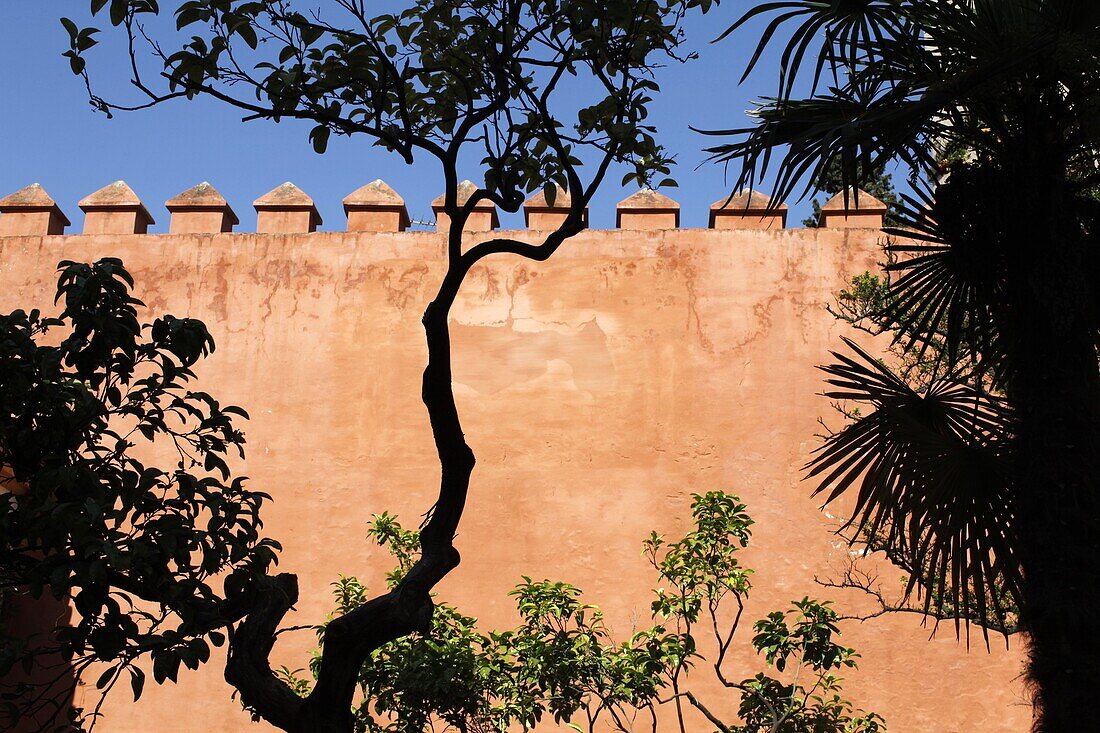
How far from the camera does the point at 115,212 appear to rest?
9.22 m

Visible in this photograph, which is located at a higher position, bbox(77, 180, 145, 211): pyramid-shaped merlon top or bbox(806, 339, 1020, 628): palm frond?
bbox(77, 180, 145, 211): pyramid-shaped merlon top

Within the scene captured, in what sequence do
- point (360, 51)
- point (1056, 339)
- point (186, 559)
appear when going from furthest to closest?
point (1056, 339) < point (360, 51) < point (186, 559)

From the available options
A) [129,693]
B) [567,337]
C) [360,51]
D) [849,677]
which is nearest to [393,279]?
[567,337]

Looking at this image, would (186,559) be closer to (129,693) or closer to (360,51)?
(360,51)

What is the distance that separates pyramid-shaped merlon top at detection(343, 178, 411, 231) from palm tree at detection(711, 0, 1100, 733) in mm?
4326

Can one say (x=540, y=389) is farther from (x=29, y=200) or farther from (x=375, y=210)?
(x=29, y=200)

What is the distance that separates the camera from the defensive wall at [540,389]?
7.80 meters

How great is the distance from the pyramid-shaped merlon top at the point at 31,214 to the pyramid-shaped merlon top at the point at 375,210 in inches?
93.2

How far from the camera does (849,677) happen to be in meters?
7.48

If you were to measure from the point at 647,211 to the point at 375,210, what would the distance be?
213 centimetres

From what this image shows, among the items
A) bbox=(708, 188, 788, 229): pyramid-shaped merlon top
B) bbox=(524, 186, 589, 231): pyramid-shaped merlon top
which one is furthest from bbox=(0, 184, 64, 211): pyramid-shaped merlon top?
bbox=(708, 188, 788, 229): pyramid-shaped merlon top

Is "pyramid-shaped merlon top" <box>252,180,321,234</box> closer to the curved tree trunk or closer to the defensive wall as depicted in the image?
the defensive wall

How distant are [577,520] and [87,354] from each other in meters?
4.74

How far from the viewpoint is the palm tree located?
13.5 feet
